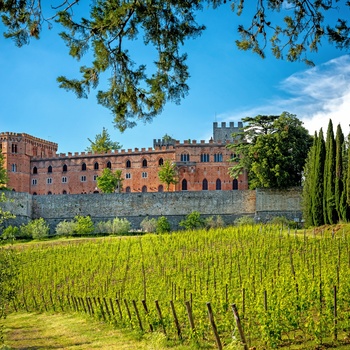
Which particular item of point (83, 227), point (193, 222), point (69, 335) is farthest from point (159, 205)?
point (69, 335)

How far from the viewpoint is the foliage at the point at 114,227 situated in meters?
40.1

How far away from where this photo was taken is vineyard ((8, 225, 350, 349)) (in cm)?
952

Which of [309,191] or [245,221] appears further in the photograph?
[245,221]

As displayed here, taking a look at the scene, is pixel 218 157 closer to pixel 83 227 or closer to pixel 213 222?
pixel 213 222

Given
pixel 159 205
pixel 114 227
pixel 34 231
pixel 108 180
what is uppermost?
pixel 108 180

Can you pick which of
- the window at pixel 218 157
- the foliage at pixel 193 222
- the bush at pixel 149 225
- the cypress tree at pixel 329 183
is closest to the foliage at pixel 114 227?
the bush at pixel 149 225

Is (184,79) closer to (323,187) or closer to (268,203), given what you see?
(323,187)

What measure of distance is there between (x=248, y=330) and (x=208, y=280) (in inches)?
253

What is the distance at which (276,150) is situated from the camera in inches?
1516

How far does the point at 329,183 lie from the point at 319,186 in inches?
48.1

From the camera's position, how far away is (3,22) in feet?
22.4

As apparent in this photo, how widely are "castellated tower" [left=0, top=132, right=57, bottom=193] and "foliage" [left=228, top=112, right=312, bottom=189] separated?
95.9ft

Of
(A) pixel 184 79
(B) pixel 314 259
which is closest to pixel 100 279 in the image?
(B) pixel 314 259

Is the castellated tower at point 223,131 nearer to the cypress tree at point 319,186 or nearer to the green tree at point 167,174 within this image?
the green tree at point 167,174
